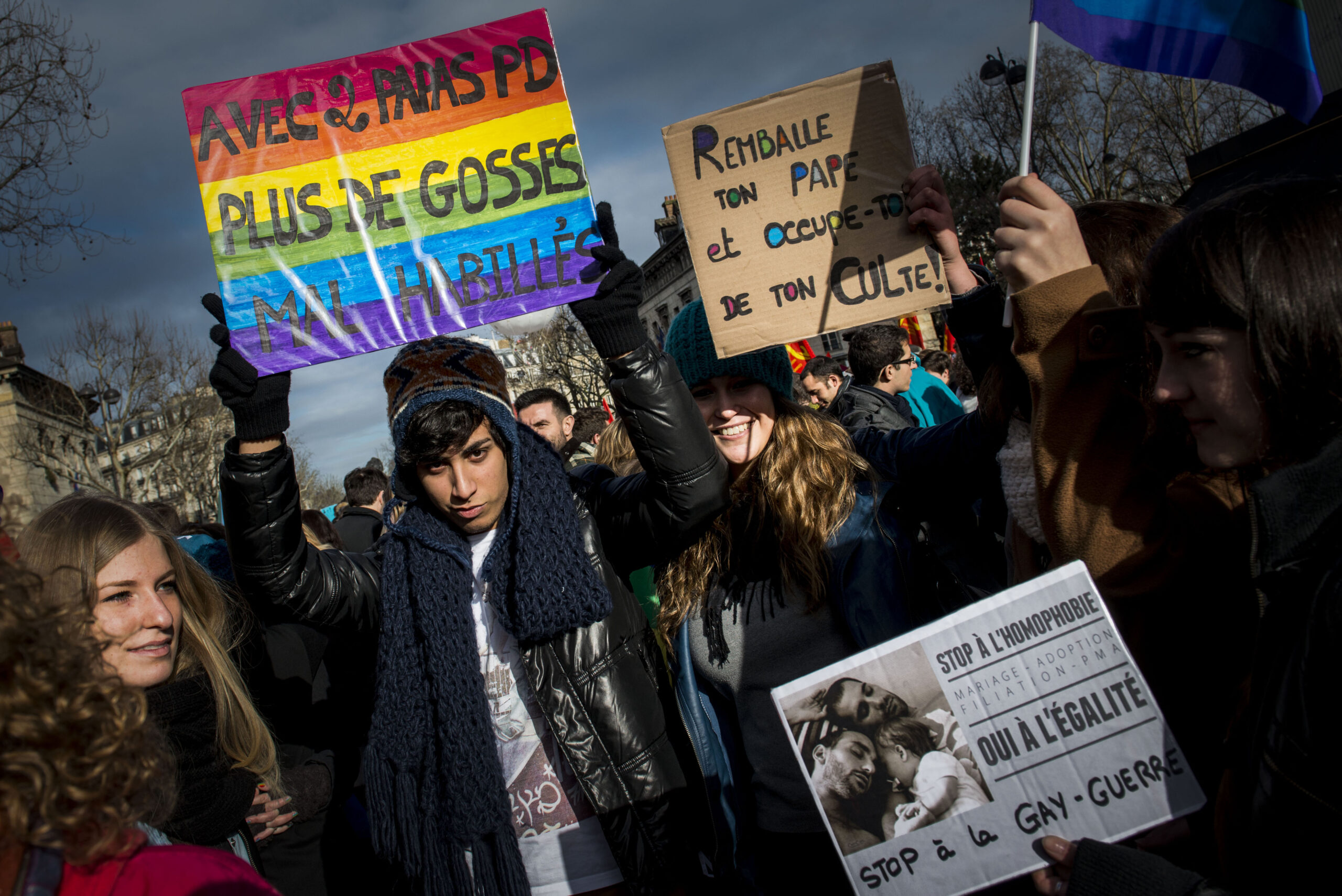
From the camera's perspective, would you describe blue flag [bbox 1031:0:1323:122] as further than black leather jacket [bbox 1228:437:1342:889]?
Yes

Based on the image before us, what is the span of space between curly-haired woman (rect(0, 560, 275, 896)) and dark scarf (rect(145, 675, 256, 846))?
40.1 inches

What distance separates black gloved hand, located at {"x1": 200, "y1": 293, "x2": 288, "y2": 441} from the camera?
2.00 metres

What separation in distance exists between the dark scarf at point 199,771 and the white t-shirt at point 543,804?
2.20ft

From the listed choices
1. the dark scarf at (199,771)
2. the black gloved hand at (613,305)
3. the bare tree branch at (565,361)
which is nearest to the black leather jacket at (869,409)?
the black gloved hand at (613,305)

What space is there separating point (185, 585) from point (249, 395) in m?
0.59

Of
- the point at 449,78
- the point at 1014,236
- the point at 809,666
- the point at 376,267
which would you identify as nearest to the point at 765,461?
the point at 809,666

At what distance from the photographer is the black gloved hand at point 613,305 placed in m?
2.00

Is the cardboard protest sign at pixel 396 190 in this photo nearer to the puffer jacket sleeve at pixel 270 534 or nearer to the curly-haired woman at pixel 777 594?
the puffer jacket sleeve at pixel 270 534

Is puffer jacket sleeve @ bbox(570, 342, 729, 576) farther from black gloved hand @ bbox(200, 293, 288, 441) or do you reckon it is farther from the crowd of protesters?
black gloved hand @ bbox(200, 293, 288, 441)

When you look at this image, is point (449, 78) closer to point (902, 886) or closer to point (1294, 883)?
point (902, 886)

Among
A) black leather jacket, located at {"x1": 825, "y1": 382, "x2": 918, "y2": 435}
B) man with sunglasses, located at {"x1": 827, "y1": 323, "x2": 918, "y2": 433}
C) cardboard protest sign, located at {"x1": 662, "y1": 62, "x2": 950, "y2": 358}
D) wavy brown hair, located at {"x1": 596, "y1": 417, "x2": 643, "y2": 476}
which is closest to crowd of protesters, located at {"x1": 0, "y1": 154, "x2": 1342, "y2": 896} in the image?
cardboard protest sign, located at {"x1": 662, "y1": 62, "x2": 950, "y2": 358}

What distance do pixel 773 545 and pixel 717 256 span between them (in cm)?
83

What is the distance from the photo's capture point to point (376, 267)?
215 cm

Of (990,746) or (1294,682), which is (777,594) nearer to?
(990,746)
